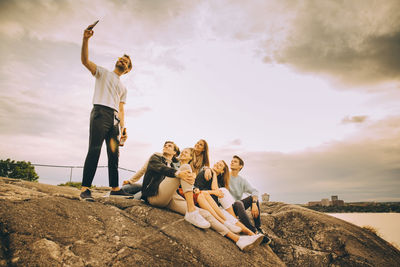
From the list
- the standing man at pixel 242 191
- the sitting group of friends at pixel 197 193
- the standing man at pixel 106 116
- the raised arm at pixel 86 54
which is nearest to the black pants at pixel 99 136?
the standing man at pixel 106 116

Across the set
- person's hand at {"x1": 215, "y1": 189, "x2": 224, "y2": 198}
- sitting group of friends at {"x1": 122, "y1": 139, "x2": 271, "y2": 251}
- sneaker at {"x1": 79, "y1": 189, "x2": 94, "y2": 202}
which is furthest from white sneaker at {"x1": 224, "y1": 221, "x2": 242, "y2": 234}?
sneaker at {"x1": 79, "y1": 189, "x2": 94, "y2": 202}

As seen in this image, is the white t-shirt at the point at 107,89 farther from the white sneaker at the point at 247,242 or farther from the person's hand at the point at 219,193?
the white sneaker at the point at 247,242

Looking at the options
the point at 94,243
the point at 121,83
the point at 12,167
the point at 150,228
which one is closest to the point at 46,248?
the point at 94,243

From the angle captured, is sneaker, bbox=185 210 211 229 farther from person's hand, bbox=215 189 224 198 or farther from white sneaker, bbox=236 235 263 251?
person's hand, bbox=215 189 224 198

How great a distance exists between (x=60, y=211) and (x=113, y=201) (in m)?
1.16

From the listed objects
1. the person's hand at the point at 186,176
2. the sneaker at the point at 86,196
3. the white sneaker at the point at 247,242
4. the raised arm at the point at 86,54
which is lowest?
the white sneaker at the point at 247,242

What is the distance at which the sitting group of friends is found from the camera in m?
3.67

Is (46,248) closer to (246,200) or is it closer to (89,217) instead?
(89,217)

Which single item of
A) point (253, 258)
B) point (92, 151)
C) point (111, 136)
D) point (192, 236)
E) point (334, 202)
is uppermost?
point (111, 136)

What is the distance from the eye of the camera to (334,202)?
24.9 meters

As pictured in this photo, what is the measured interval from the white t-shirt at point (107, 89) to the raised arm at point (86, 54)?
0.09m

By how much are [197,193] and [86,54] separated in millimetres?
3003

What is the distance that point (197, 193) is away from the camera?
165 inches

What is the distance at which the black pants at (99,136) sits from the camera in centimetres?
363
